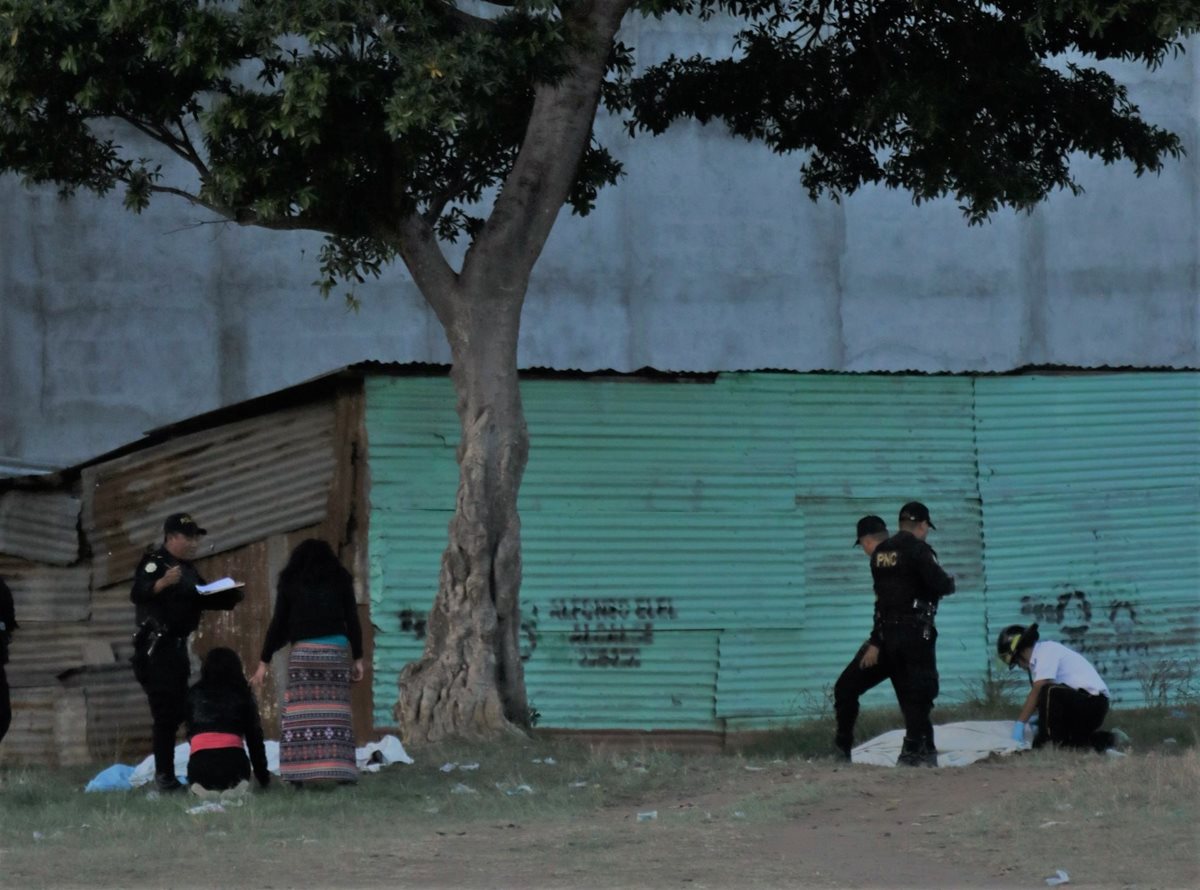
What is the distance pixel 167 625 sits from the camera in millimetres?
9305

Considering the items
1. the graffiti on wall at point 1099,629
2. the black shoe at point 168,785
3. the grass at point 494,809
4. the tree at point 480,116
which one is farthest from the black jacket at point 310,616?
the graffiti on wall at point 1099,629

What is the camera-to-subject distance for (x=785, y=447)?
539 inches

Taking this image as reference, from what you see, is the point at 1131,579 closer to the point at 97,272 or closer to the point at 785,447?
the point at 785,447

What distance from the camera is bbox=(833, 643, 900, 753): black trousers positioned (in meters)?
9.99

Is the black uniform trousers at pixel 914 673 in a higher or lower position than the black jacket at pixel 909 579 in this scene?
lower

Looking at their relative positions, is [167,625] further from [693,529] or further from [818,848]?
[693,529]

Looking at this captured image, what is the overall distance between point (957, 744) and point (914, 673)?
5.53ft

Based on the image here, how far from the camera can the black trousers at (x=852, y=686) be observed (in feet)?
32.8

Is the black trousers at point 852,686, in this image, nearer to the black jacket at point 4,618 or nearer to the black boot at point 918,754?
the black boot at point 918,754

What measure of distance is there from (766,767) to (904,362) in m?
7.47

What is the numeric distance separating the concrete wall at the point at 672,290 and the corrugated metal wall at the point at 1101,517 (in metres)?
2.42

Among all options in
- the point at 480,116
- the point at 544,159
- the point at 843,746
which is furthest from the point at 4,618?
the point at 843,746

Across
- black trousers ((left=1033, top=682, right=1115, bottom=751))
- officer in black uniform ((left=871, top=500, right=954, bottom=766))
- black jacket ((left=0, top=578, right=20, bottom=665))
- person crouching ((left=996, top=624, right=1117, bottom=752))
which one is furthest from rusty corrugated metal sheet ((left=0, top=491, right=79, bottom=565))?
black trousers ((left=1033, top=682, right=1115, bottom=751))

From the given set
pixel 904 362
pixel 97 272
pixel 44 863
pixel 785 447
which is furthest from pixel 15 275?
pixel 44 863
